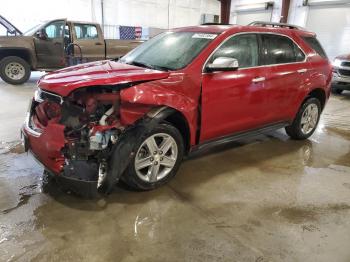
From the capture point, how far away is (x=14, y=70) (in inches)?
333

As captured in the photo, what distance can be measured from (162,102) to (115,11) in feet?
42.3

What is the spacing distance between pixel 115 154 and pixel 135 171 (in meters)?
0.34

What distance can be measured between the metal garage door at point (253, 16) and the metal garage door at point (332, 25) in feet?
6.83

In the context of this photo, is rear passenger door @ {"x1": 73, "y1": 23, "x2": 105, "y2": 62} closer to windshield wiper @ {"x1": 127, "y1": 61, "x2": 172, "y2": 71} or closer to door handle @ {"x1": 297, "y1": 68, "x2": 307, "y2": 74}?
windshield wiper @ {"x1": 127, "y1": 61, "x2": 172, "y2": 71}

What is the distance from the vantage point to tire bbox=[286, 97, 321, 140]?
4.52 meters

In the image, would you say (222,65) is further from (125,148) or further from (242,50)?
(125,148)

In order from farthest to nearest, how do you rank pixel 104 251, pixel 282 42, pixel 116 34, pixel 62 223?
pixel 116 34, pixel 282 42, pixel 62 223, pixel 104 251

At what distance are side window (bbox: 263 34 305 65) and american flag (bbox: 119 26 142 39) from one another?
38.2ft

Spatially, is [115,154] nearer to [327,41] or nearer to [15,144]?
[15,144]

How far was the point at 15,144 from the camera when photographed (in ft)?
13.7

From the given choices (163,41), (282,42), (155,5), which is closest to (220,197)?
(163,41)

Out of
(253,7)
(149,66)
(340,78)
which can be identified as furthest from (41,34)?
(253,7)

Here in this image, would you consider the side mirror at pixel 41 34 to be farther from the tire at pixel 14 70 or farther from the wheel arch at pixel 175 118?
the wheel arch at pixel 175 118

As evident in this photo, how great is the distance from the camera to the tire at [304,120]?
4.52 meters
